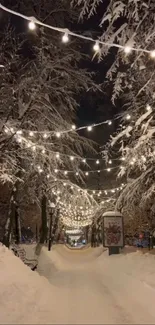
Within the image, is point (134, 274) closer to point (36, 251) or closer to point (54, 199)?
point (36, 251)

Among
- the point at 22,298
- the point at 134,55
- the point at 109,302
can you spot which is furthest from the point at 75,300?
the point at 134,55

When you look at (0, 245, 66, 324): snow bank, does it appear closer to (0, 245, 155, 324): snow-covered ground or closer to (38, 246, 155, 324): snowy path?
(0, 245, 155, 324): snow-covered ground

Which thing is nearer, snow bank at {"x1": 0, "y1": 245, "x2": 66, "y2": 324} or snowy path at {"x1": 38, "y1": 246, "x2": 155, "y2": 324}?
snow bank at {"x1": 0, "y1": 245, "x2": 66, "y2": 324}

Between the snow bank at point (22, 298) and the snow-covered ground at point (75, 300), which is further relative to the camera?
the snow-covered ground at point (75, 300)

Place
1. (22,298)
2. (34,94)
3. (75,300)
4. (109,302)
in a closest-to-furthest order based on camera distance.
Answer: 1. (22,298)
2. (109,302)
3. (75,300)
4. (34,94)

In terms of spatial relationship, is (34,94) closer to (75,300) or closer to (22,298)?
(75,300)

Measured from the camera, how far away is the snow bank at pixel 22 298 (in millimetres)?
8422

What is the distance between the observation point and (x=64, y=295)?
41.9 feet

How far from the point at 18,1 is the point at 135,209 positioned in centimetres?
1007

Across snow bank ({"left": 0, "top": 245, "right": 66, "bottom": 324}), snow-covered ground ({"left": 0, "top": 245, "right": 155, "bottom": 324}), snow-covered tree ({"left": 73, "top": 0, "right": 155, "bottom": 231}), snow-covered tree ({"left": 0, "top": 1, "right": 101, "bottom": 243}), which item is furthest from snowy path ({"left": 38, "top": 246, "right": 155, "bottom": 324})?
snow-covered tree ({"left": 0, "top": 1, "right": 101, "bottom": 243})

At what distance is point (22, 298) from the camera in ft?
32.0

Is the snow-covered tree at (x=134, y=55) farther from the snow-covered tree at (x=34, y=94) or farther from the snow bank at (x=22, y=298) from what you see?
the snow bank at (x=22, y=298)

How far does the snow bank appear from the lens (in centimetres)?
842

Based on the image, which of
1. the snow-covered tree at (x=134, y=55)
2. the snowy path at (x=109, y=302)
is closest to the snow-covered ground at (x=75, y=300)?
the snowy path at (x=109, y=302)
